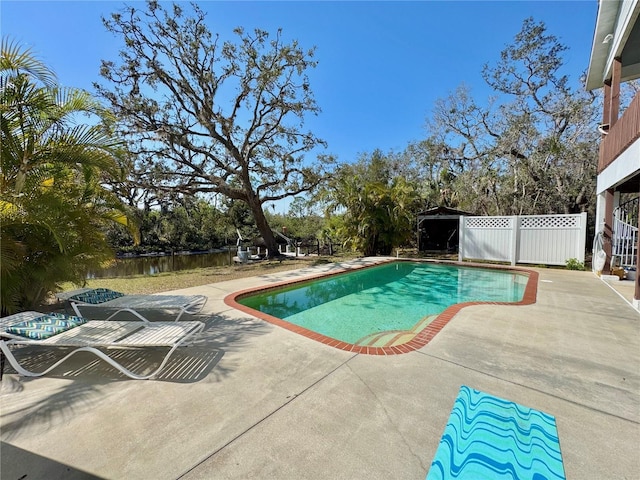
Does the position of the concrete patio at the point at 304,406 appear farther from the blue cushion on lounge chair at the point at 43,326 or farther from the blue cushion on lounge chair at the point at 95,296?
the blue cushion on lounge chair at the point at 95,296

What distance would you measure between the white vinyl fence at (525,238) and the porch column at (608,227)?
1.99 m

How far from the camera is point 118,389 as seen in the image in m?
2.73

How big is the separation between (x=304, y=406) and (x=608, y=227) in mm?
10836

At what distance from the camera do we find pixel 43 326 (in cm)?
317

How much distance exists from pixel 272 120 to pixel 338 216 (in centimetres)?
605

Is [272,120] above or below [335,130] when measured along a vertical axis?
below

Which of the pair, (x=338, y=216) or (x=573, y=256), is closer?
(x=573, y=256)

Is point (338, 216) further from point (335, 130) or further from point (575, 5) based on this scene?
point (575, 5)

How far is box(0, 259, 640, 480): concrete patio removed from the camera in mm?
1847

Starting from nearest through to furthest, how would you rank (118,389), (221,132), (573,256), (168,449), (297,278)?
(168,449) < (118,389) < (297,278) < (573,256) < (221,132)

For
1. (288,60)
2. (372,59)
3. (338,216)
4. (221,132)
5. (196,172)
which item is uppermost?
(372,59)

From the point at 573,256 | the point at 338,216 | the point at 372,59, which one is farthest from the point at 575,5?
the point at 338,216

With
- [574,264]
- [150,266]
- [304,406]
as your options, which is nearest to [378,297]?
[304,406]

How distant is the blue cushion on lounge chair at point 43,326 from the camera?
9.78 feet
